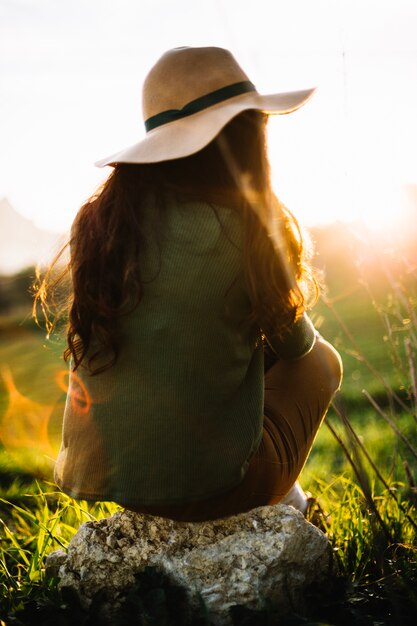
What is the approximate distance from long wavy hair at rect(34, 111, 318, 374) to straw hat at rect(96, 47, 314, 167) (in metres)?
0.05

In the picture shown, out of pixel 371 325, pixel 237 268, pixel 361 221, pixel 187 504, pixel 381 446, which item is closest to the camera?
pixel 361 221

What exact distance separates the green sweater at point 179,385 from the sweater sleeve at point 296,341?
0.39 ft

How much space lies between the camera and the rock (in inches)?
66.6

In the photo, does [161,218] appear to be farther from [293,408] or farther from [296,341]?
[293,408]

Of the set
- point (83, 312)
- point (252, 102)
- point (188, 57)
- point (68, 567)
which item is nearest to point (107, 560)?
point (68, 567)

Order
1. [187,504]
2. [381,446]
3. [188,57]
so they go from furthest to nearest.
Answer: [381,446] → [188,57] → [187,504]

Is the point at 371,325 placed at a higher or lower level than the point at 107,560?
lower

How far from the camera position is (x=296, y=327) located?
71.2 inches

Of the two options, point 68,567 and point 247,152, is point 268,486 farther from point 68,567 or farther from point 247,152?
point 247,152

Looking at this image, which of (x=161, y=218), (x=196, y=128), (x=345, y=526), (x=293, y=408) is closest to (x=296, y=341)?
(x=293, y=408)

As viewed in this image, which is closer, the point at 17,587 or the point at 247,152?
the point at 247,152

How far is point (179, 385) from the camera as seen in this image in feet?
5.34

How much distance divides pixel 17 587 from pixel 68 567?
0.27m

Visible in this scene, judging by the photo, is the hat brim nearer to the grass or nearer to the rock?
the grass
